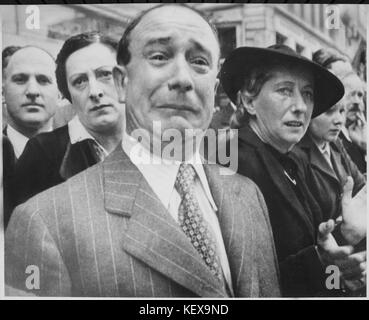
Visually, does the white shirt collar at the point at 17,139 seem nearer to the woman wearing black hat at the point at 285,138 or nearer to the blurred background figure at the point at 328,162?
the woman wearing black hat at the point at 285,138

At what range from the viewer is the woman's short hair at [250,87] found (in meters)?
4.84

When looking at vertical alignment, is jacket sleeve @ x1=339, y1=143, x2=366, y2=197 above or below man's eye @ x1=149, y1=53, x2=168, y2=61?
below

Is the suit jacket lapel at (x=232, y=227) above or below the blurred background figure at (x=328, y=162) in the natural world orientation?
below

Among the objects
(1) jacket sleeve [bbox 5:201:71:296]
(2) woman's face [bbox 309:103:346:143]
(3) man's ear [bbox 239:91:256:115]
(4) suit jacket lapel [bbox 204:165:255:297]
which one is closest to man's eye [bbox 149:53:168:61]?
(3) man's ear [bbox 239:91:256:115]

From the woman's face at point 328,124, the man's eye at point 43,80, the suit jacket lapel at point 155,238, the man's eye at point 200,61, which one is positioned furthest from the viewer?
the woman's face at point 328,124

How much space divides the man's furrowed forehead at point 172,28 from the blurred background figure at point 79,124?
240 millimetres

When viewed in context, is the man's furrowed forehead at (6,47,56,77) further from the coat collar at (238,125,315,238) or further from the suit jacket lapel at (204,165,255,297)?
the coat collar at (238,125,315,238)

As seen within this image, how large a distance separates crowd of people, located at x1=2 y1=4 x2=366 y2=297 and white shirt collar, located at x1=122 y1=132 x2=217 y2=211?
1cm

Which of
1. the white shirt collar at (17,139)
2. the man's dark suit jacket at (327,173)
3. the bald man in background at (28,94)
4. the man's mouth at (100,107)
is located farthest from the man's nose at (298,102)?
the white shirt collar at (17,139)

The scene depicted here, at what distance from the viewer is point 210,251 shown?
4707mm

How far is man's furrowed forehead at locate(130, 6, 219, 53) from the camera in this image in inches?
185
